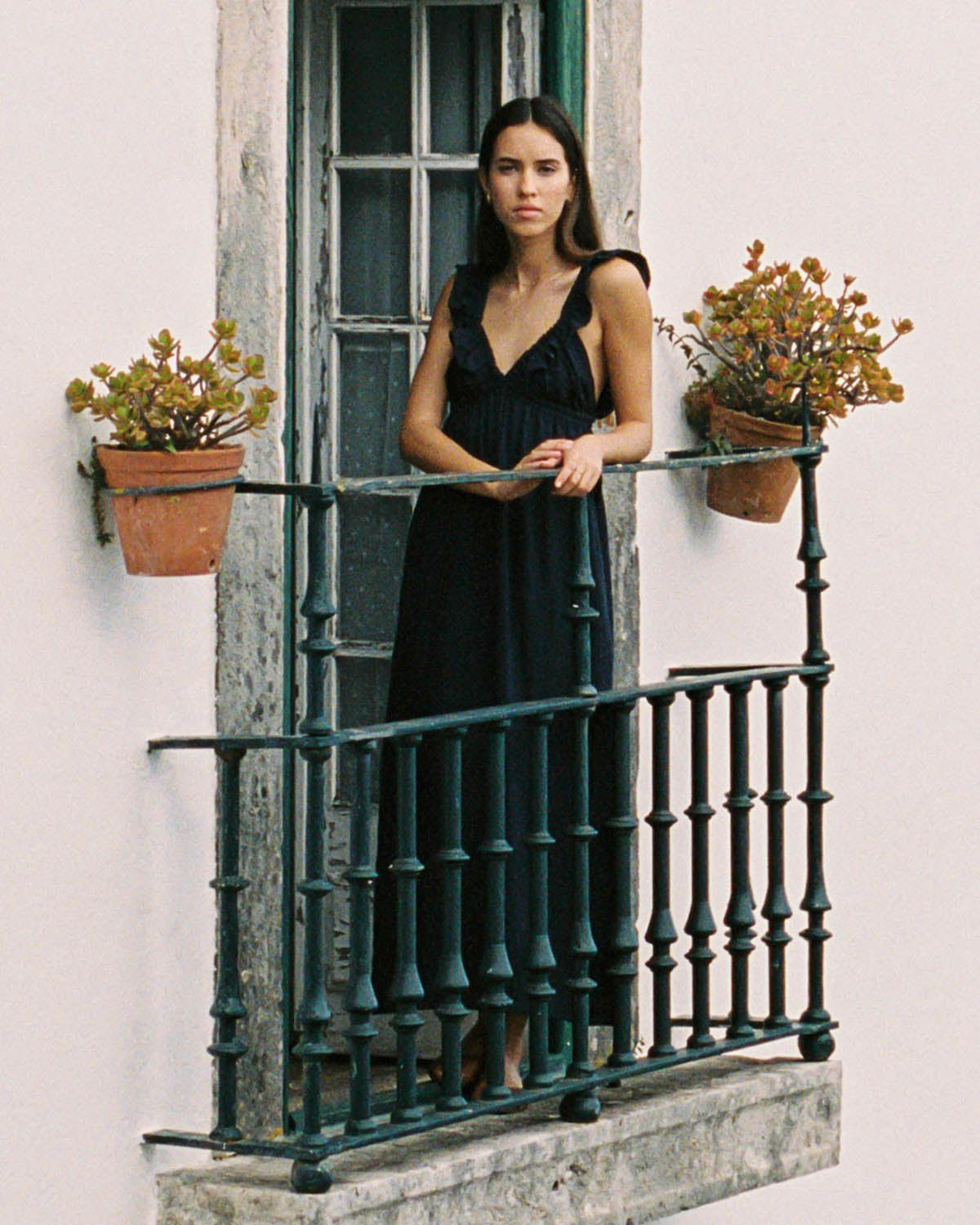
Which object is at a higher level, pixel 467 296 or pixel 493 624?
pixel 467 296

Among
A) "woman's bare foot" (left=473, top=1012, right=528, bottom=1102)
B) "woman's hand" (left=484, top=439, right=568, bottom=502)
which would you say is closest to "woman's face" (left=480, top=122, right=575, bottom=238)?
"woman's hand" (left=484, top=439, right=568, bottom=502)

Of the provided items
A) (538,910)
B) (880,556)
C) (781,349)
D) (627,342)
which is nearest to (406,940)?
(538,910)

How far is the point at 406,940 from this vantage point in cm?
505

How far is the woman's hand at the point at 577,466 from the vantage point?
525cm

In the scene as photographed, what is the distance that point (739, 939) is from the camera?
5871 mm

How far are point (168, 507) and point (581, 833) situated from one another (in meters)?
1.08

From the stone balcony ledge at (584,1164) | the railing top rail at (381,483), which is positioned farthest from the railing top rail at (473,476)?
the stone balcony ledge at (584,1164)

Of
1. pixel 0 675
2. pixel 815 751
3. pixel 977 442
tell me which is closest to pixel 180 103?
pixel 0 675

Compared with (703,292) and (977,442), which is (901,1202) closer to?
(977,442)

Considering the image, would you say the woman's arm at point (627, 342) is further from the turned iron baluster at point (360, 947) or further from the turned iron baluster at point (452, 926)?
the turned iron baluster at point (360, 947)

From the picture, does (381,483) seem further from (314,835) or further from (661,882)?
(661,882)

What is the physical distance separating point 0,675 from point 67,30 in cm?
112

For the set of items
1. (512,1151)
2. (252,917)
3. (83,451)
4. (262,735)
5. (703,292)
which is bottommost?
(512,1151)

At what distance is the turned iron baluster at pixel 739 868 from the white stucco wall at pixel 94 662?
1131mm
